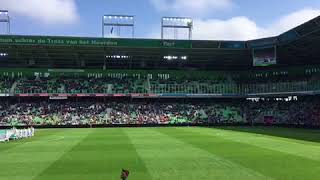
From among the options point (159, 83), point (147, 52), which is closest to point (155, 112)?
point (159, 83)

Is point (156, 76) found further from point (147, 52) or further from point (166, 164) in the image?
point (166, 164)

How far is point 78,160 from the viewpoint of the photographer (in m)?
24.4

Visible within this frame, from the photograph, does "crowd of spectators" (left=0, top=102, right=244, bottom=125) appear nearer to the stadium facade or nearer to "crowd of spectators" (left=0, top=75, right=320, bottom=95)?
the stadium facade

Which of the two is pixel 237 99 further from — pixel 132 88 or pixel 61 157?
pixel 61 157

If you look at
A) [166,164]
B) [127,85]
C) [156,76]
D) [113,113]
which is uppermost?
[156,76]

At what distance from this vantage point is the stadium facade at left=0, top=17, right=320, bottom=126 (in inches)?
2734

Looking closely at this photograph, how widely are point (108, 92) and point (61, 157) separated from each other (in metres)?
51.5

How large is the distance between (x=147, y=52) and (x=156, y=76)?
9150mm

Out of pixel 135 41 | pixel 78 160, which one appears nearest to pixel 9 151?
pixel 78 160

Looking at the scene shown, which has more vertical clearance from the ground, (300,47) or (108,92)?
(300,47)

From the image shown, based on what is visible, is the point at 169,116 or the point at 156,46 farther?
the point at 169,116

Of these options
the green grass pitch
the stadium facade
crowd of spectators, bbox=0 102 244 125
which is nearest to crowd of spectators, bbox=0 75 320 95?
the stadium facade

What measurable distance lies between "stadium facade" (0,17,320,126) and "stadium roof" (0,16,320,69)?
0.14 meters

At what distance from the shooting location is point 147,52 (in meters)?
73.8
